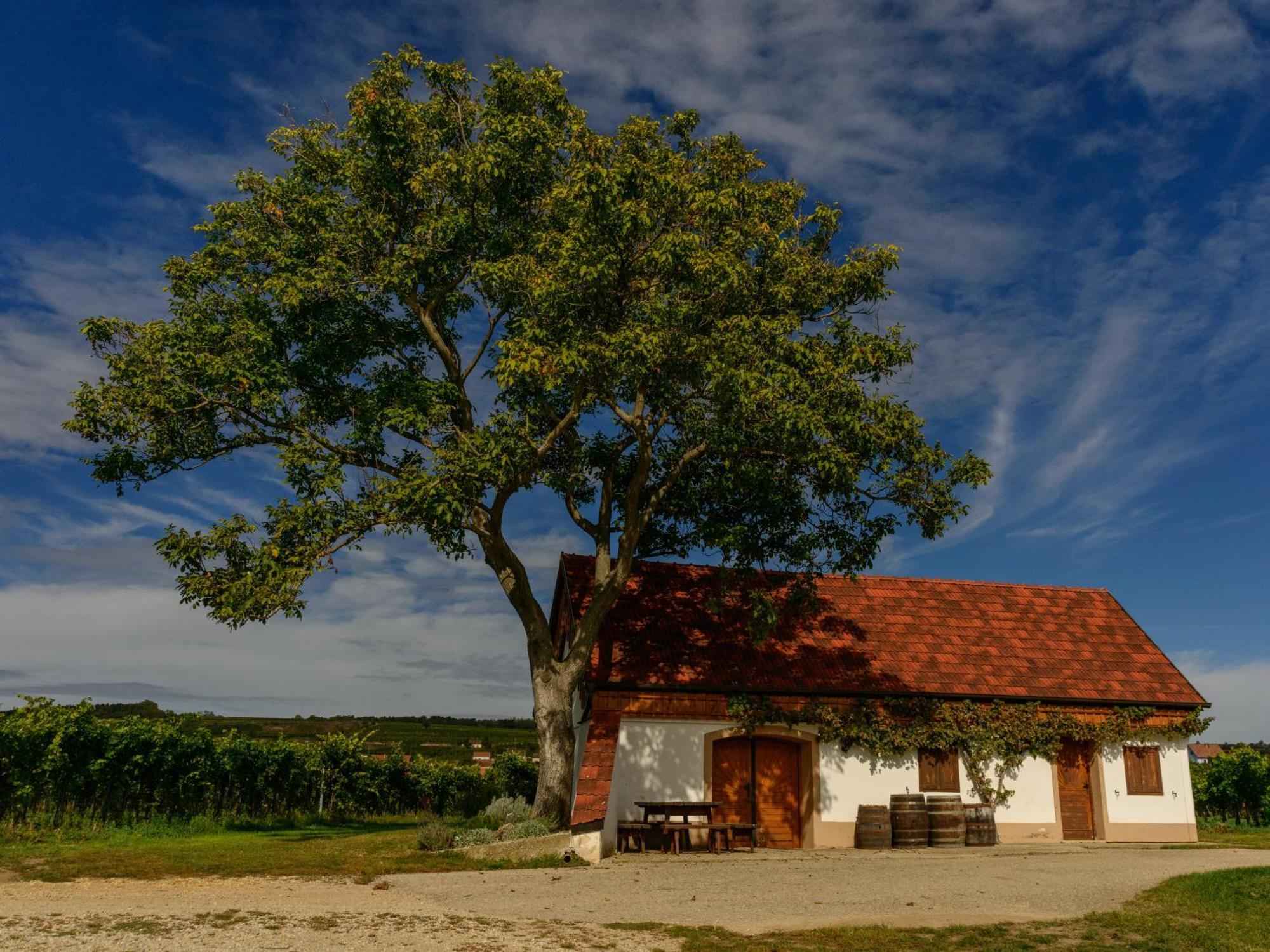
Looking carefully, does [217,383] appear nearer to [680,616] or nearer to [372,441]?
[372,441]

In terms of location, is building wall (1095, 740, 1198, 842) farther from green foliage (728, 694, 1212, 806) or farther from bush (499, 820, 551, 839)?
bush (499, 820, 551, 839)

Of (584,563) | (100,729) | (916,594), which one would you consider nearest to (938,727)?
(916,594)

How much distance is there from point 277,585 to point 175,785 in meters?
8.66

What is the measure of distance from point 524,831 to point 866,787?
8351 mm

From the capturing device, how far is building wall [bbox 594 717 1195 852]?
20016 millimetres

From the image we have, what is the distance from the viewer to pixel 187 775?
71.8ft

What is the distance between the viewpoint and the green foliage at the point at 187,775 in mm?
19438

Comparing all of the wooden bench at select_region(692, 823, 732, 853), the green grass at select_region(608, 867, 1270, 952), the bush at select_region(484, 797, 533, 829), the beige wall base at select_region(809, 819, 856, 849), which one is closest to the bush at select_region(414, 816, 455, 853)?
the bush at select_region(484, 797, 533, 829)

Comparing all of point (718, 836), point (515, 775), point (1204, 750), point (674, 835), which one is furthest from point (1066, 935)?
point (1204, 750)

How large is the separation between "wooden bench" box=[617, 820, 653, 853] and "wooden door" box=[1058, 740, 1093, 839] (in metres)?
10.8

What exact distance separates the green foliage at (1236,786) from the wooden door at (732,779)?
51.6ft

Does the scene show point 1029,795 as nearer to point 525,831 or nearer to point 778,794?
point 778,794

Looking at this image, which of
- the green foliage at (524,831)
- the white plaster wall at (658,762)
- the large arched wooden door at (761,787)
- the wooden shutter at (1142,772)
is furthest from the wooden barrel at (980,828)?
the green foliage at (524,831)

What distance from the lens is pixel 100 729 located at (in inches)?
803
